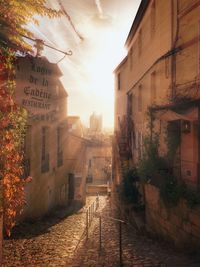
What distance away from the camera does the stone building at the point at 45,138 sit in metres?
16.0

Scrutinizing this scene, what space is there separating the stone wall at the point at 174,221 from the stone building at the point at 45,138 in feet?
24.3

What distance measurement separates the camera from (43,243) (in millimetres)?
11711

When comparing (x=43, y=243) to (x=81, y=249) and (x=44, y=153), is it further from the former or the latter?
(x=44, y=153)

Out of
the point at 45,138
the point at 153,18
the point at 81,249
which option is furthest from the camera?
the point at 45,138

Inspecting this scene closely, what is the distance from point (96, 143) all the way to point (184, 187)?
37.9 meters

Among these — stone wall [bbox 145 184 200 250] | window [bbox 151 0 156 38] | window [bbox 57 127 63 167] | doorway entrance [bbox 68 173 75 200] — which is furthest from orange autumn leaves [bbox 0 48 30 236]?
doorway entrance [bbox 68 173 75 200]

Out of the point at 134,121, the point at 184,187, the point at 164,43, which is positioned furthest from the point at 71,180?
the point at 184,187

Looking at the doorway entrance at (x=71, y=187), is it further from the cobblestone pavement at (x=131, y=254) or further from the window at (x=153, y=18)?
the window at (x=153, y=18)

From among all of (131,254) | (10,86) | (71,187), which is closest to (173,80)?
(10,86)

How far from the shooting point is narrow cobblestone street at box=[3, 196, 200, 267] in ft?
25.1

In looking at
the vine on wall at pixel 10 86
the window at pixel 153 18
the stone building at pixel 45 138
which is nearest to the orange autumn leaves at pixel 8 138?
the vine on wall at pixel 10 86

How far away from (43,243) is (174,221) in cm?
553

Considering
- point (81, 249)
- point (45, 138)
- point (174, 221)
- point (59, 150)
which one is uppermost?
point (45, 138)

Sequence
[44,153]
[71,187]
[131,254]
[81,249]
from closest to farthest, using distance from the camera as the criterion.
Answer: [131,254] < [81,249] < [44,153] < [71,187]
